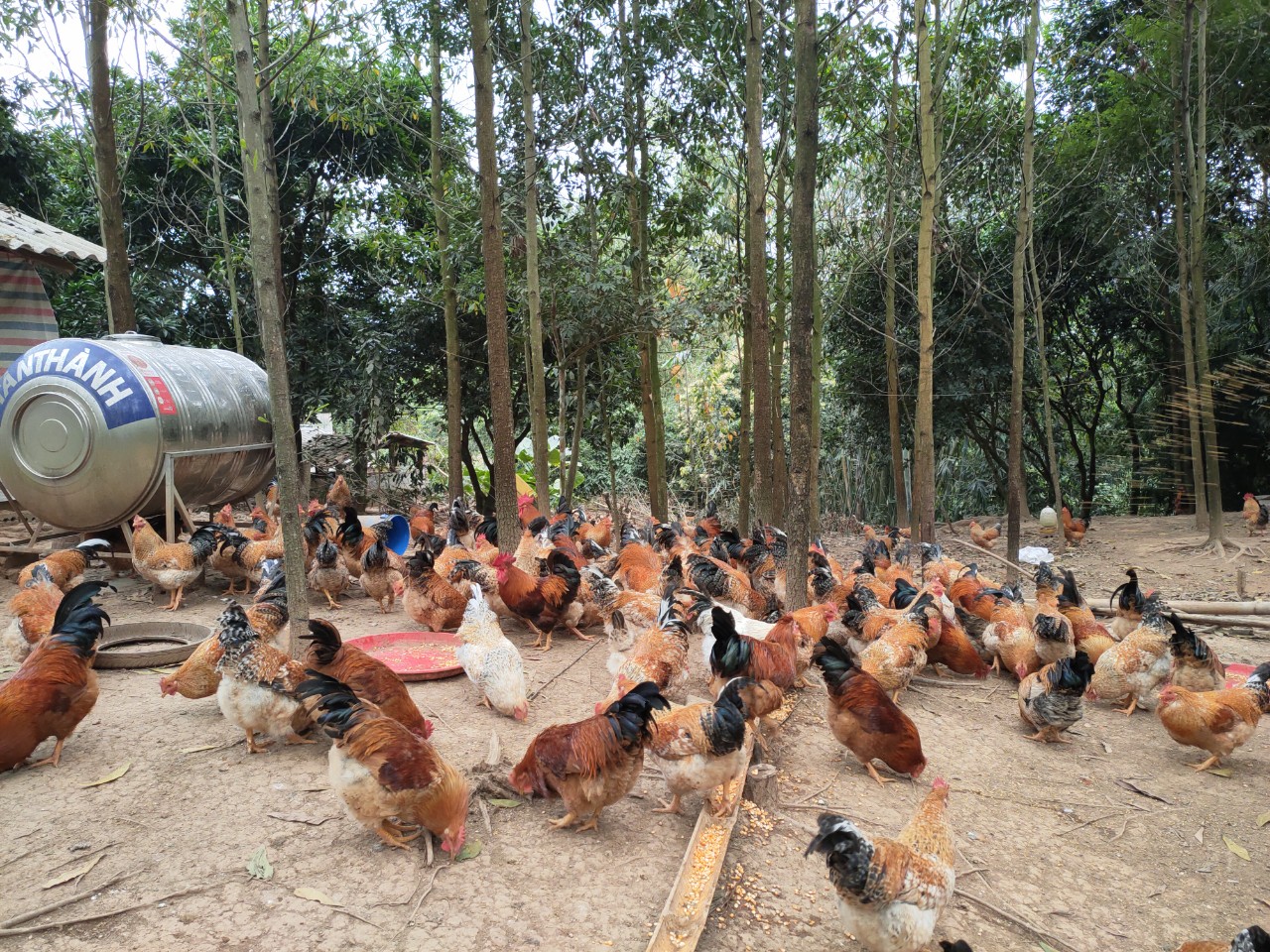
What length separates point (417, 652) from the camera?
655 centimetres

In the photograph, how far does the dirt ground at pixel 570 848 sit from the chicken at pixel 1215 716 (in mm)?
246

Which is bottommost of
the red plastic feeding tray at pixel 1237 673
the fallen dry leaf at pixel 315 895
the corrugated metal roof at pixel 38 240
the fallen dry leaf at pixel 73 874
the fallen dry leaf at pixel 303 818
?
the red plastic feeding tray at pixel 1237 673

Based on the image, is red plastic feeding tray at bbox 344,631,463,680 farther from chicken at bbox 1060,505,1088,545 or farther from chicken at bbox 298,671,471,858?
chicken at bbox 1060,505,1088,545

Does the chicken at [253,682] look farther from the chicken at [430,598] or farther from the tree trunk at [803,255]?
the tree trunk at [803,255]

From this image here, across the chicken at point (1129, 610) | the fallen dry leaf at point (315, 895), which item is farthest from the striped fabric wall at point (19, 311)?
the chicken at point (1129, 610)

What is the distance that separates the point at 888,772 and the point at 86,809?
4824 millimetres

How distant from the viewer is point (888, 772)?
5082 millimetres

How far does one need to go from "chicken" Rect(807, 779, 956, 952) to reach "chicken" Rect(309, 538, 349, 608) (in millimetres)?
6650

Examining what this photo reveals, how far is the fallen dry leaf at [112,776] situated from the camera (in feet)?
13.6

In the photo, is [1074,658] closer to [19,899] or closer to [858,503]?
[19,899]

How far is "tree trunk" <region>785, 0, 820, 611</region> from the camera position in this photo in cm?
588

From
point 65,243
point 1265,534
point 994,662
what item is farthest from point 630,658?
point 1265,534

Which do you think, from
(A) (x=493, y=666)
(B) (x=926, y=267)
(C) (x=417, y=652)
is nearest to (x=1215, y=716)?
(A) (x=493, y=666)

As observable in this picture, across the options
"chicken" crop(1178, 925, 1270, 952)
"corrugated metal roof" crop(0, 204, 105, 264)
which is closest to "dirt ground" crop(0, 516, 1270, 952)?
"chicken" crop(1178, 925, 1270, 952)
